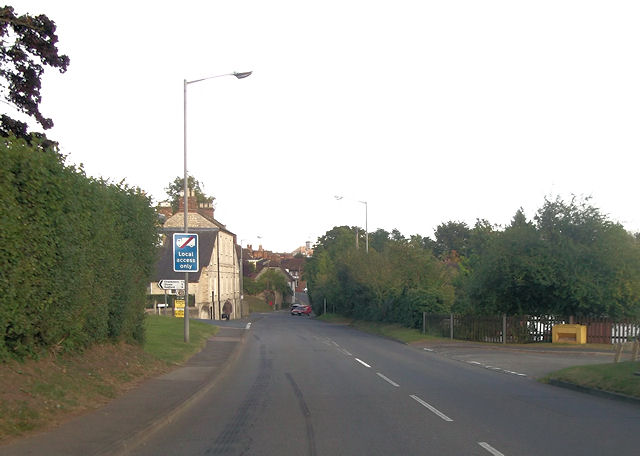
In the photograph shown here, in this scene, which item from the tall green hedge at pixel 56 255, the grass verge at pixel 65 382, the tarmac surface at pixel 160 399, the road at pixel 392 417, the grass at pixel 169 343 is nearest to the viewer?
the tarmac surface at pixel 160 399

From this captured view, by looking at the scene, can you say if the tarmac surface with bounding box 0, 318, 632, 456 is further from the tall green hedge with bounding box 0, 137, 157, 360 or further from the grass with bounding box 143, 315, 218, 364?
the tall green hedge with bounding box 0, 137, 157, 360

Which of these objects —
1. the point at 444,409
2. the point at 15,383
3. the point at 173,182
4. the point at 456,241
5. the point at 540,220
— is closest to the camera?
the point at 15,383

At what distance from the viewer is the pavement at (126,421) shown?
8328mm

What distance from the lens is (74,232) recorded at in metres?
12.7

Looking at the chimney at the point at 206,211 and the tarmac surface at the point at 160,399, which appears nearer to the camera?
the tarmac surface at the point at 160,399

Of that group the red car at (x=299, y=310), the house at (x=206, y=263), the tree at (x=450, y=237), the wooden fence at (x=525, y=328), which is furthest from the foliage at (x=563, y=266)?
the tree at (x=450, y=237)

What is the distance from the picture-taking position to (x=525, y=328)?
3222cm

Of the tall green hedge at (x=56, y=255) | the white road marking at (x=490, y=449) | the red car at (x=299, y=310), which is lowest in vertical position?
the red car at (x=299, y=310)

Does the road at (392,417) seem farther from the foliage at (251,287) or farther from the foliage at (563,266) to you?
the foliage at (251,287)

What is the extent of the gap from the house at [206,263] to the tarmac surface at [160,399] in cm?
3582

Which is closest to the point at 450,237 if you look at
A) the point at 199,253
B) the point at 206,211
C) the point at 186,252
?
the point at 206,211

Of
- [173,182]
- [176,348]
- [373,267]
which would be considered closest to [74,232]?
[176,348]

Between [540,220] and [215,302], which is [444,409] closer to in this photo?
[540,220]

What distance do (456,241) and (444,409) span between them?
310 feet
